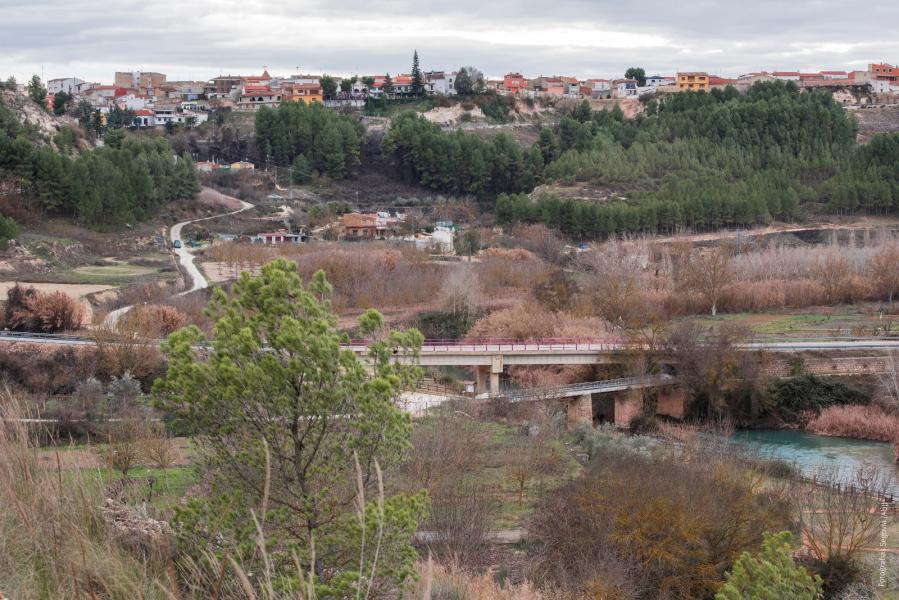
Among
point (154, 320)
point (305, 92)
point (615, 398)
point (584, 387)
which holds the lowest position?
point (615, 398)

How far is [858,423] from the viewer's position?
1141 inches

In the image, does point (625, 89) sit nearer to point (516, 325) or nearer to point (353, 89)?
point (353, 89)

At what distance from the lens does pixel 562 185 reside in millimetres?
68875

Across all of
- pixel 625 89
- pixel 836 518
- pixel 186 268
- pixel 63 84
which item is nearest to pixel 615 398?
pixel 836 518

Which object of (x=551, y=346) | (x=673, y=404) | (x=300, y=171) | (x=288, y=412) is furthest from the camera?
(x=300, y=171)

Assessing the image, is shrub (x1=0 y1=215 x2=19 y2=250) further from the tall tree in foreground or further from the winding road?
the tall tree in foreground

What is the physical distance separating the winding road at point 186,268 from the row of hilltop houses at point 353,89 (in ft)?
97.5

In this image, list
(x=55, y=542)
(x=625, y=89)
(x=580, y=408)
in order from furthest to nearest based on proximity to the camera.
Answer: (x=625, y=89) < (x=580, y=408) < (x=55, y=542)

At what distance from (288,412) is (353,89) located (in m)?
86.7

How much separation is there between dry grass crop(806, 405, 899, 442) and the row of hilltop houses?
2539 inches

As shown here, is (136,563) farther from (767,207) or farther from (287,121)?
(287,121)

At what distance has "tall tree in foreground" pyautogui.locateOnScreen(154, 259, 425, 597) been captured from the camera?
10.1m

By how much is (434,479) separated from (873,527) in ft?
23.7

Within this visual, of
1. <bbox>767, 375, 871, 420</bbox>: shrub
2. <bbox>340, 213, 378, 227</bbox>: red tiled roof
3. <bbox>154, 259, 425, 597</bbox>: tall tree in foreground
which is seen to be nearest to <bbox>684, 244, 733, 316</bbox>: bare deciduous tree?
<bbox>767, 375, 871, 420</bbox>: shrub
